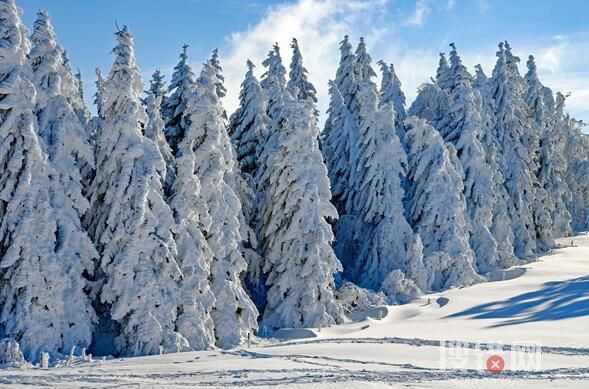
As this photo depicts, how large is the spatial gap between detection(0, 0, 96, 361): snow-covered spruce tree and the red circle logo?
1431cm

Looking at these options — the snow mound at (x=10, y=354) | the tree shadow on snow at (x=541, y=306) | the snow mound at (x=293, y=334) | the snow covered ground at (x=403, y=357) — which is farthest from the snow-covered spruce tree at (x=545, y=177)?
the snow mound at (x=10, y=354)

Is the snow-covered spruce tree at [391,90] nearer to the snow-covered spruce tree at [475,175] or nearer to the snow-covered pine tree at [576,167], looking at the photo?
the snow-covered spruce tree at [475,175]

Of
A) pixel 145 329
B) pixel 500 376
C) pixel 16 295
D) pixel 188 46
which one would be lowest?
pixel 500 376

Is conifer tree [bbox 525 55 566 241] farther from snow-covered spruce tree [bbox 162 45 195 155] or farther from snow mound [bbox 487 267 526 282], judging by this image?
snow-covered spruce tree [bbox 162 45 195 155]

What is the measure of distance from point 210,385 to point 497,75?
41.7 m

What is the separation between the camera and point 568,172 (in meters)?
63.4

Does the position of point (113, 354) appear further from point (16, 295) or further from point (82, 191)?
A: point (82, 191)

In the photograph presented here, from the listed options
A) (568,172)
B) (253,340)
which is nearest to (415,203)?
(253,340)

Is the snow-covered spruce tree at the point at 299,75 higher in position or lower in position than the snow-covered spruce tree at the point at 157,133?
higher

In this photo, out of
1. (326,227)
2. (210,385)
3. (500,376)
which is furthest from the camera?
(326,227)

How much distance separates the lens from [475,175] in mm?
41656

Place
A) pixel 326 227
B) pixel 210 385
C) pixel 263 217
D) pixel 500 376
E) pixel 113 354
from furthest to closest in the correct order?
pixel 263 217 → pixel 326 227 → pixel 113 354 → pixel 500 376 → pixel 210 385

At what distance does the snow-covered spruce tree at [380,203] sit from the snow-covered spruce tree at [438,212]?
1402 millimetres

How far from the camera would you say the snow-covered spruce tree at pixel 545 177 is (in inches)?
1927
